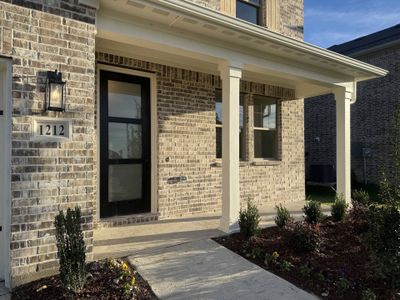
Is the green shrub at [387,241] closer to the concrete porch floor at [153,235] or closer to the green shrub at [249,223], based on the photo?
the green shrub at [249,223]

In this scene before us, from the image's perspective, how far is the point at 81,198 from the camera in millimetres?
3824

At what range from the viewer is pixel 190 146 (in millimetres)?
6492

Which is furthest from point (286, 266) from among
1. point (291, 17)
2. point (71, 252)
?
point (291, 17)

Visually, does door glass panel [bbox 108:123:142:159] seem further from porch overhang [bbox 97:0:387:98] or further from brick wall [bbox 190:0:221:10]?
brick wall [bbox 190:0:221:10]

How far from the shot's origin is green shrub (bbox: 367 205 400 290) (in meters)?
3.36

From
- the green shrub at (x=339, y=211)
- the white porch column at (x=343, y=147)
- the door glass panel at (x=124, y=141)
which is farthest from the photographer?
the white porch column at (x=343, y=147)

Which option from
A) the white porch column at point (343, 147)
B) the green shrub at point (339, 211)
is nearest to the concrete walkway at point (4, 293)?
the green shrub at point (339, 211)

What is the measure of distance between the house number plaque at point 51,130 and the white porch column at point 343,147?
557 cm

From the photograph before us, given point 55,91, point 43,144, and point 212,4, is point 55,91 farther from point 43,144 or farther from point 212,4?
point 212,4

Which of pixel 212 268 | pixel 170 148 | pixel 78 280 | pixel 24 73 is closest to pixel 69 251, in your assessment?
pixel 78 280

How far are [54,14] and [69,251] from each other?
252cm

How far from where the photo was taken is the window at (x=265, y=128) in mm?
7879

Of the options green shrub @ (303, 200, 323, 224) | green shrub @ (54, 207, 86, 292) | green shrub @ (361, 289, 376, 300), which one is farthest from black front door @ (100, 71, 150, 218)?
green shrub @ (361, 289, 376, 300)

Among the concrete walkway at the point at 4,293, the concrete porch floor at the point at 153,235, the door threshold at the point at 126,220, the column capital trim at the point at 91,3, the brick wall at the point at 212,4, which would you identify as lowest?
the concrete walkway at the point at 4,293
